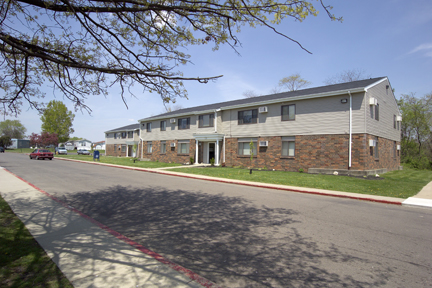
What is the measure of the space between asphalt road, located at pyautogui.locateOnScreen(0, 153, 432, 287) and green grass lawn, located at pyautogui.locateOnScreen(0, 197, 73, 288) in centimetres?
154

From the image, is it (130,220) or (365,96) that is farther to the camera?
(365,96)

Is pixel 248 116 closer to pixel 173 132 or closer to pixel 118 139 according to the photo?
pixel 173 132

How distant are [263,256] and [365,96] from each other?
15.9m

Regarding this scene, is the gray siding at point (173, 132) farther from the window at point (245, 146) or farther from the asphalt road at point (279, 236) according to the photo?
the asphalt road at point (279, 236)

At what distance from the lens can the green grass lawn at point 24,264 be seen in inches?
130

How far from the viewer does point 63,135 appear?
7981 centimetres

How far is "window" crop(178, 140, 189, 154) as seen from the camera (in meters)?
28.2

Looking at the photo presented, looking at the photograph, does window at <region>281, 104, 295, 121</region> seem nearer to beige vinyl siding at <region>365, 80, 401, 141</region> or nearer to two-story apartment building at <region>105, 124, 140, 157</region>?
beige vinyl siding at <region>365, 80, 401, 141</region>

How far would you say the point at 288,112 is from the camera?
20.0 meters

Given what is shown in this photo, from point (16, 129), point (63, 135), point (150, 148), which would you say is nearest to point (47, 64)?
point (150, 148)

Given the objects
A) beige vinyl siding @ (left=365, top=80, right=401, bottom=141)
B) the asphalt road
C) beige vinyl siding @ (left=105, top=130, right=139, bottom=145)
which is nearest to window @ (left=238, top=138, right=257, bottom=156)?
beige vinyl siding @ (left=365, top=80, right=401, bottom=141)

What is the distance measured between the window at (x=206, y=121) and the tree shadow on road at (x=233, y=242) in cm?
1737

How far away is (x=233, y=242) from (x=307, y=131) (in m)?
15.4

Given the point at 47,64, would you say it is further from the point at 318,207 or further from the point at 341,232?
the point at 318,207
